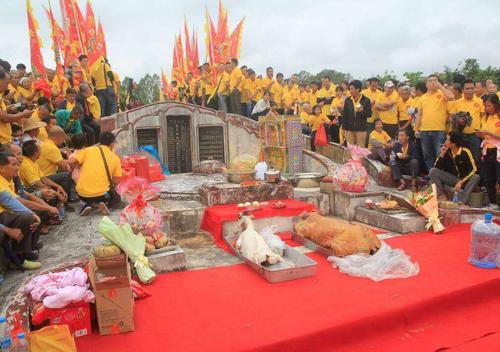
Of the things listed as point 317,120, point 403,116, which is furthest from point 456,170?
point 317,120

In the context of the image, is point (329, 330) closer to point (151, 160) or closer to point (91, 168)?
point (91, 168)

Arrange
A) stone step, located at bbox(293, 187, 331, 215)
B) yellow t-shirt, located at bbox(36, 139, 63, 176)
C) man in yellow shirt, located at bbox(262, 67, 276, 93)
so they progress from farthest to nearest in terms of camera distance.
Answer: man in yellow shirt, located at bbox(262, 67, 276, 93) → stone step, located at bbox(293, 187, 331, 215) → yellow t-shirt, located at bbox(36, 139, 63, 176)

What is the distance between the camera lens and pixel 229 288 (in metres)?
4.19

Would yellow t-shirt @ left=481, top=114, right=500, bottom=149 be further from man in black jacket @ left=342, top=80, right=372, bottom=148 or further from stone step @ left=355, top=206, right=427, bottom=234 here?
man in black jacket @ left=342, top=80, right=372, bottom=148

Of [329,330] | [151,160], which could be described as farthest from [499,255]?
[151,160]

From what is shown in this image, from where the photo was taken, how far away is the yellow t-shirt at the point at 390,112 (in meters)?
9.24

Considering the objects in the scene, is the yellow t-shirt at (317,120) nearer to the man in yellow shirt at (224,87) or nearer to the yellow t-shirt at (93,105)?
the man in yellow shirt at (224,87)

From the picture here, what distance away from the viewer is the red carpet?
10.5ft

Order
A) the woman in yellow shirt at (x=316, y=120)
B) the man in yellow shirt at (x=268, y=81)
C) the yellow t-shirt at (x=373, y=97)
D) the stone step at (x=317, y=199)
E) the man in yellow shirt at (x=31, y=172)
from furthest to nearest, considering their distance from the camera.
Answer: the man in yellow shirt at (x=268, y=81)
the woman in yellow shirt at (x=316, y=120)
the yellow t-shirt at (x=373, y=97)
the stone step at (x=317, y=199)
the man in yellow shirt at (x=31, y=172)

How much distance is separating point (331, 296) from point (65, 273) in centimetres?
240

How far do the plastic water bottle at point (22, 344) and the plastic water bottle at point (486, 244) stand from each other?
438 cm

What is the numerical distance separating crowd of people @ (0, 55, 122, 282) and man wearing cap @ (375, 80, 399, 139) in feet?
19.5

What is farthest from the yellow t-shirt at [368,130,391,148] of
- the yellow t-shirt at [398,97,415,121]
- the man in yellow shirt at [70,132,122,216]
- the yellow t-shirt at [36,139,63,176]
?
the yellow t-shirt at [36,139,63,176]

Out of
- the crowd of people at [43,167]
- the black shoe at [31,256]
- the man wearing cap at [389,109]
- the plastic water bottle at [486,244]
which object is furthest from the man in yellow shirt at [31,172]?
the man wearing cap at [389,109]
